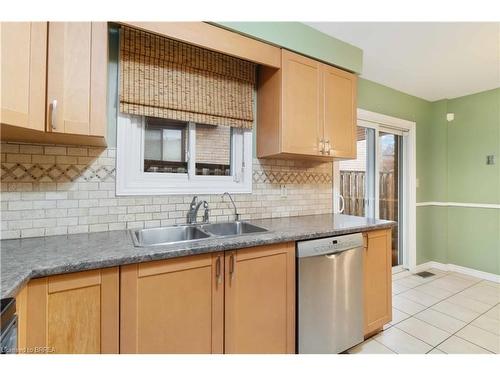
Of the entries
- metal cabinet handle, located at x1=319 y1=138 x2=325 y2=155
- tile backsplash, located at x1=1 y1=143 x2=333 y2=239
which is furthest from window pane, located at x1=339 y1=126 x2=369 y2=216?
tile backsplash, located at x1=1 y1=143 x2=333 y2=239

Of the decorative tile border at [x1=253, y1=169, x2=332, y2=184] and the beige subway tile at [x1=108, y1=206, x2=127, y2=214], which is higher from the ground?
the decorative tile border at [x1=253, y1=169, x2=332, y2=184]

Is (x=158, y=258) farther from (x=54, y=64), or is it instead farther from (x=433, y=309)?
(x=433, y=309)

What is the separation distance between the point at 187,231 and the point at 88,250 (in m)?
0.69

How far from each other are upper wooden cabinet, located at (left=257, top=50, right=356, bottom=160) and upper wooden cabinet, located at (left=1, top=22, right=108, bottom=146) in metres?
1.18

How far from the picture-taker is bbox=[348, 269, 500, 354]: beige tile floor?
1846 mm

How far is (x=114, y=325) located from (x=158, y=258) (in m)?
0.33

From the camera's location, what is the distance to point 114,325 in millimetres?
1066

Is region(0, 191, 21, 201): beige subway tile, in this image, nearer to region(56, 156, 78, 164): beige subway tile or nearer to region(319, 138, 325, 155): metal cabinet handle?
region(56, 156, 78, 164): beige subway tile

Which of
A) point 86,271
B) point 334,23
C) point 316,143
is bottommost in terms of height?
point 86,271

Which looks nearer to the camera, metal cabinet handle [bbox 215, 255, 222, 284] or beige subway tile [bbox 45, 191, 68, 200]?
metal cabinet handle [bbox 215, 255, 222, 284]

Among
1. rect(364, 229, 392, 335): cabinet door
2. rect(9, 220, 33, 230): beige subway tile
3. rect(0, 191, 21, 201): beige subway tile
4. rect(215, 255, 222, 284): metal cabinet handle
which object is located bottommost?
rect(364, 229, 392, 335): cabinet door

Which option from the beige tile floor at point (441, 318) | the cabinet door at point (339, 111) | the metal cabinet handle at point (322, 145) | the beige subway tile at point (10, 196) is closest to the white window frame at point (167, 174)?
the beige subway tile at point (10, 196)

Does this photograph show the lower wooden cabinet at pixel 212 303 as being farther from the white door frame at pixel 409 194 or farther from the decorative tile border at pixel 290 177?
the white door frame at pixel 409 194
